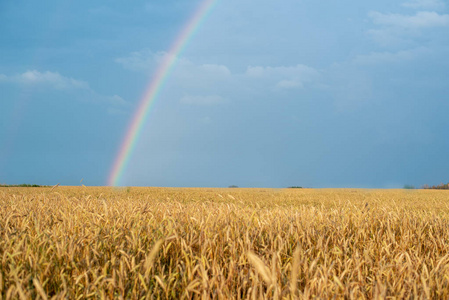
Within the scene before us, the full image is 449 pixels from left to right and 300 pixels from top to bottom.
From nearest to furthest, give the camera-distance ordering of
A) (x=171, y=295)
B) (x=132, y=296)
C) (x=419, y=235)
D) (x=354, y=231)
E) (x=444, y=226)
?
(x=132, y=296), (x=171, y=295), (x=419, y=235), (x=354, y=231), (x=444, y=226)

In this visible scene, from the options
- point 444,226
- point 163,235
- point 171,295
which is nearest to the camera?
point 171,295

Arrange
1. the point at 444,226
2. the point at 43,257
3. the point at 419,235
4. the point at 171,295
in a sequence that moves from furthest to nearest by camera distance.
A: 1. the point at 444,226
2. the point at 419,235
3. the point at 43,257
4. the point at 171,295

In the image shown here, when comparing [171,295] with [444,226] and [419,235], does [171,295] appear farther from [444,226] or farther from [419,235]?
[444,226]

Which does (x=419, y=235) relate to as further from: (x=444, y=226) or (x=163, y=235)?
(x=163, y=235)

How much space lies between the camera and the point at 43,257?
2.26 meters

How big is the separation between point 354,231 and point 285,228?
84cm

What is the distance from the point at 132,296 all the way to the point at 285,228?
210 centimetres

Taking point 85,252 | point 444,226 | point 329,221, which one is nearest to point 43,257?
point 85,252

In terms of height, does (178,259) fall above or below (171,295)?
above

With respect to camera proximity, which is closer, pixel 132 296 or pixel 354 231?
pixel 132 296

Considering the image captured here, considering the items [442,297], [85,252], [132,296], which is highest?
[85,252]

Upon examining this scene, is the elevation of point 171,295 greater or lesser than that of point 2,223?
lesser

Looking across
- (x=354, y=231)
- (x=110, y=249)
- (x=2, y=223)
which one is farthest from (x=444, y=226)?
(x=2, y=223)

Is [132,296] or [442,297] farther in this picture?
[442,297]
